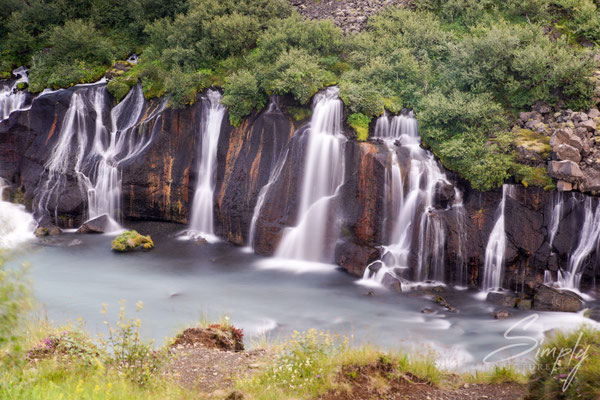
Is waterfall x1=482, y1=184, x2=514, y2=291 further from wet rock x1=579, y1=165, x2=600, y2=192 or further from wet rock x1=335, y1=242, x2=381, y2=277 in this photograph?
wet rock x1=335, y1=242, x2=381, y2=277

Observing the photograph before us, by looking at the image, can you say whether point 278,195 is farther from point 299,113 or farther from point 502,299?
point 502,299

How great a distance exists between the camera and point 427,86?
1964 cm

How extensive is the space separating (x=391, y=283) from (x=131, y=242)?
1097cm

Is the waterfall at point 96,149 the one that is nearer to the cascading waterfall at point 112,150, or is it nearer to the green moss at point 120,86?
the cascading waterfall at point 112,150

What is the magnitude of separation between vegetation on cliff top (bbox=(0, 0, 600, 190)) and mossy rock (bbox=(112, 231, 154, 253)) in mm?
6309

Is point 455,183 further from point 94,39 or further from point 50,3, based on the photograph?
point 50,3

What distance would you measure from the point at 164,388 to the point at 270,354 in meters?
2.31

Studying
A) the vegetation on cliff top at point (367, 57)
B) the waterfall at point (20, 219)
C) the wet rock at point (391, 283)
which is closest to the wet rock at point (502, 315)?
the wet rock at point (391, 283)

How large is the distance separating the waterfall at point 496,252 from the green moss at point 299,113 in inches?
321

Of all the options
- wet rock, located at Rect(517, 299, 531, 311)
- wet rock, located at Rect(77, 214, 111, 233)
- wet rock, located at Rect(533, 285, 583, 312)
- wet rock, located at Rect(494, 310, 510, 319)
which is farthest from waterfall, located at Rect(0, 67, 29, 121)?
wet rock, located at Rect(533, 285, 583, 312)

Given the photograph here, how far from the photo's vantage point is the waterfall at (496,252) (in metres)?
15.6

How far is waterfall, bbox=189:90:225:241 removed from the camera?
2169 cm

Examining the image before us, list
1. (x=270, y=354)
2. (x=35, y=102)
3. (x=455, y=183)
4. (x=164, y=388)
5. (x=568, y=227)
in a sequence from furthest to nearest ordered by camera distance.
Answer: (x=35, y=102)
(x=455, y=183)
(x=568, y=227)
(x=270, y=354)
(x=164, y=388)

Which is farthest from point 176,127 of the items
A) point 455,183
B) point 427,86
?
point 455,183
